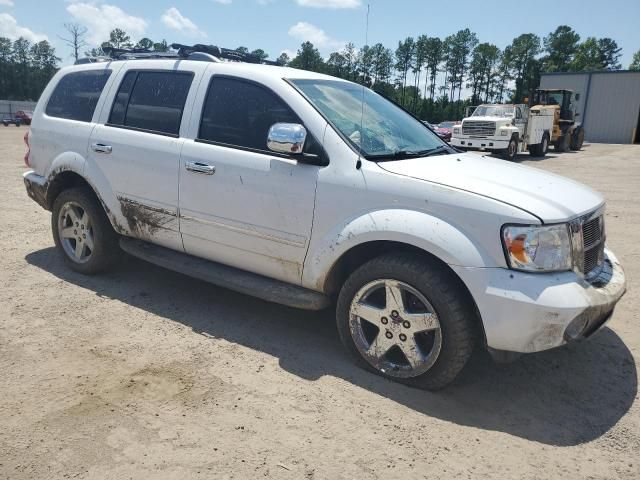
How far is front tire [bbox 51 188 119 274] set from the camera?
4641mm

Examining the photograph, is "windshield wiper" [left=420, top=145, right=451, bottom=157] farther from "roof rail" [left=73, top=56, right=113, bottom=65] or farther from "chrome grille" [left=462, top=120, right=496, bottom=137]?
"chrome grille" [left=462, top=120, right=496, bottom=137]

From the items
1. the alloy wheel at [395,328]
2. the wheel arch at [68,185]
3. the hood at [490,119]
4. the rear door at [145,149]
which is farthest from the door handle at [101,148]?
the hood at [490,119]

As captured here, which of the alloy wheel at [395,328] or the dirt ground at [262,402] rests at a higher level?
the alloy wheel at [395,328]

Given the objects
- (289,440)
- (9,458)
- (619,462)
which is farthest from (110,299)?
(619,462)

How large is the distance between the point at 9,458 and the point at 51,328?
1.53 meters

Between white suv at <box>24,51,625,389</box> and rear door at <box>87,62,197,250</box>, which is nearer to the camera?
white suv at <box>24,51,625,389</box>

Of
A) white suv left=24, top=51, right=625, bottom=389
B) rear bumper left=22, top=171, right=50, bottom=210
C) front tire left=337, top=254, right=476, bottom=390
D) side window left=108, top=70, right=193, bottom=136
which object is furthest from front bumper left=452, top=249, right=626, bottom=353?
rear bumper left=22, top=171, right=50, bottom=210

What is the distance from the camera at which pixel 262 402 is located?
2967 mm

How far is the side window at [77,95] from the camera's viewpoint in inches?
183

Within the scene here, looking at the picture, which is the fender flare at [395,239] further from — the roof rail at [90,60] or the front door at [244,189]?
the roof rail at [90,60]

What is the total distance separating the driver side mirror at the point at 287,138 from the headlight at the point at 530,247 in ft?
4.42

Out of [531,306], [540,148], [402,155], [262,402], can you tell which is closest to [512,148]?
[540,148]

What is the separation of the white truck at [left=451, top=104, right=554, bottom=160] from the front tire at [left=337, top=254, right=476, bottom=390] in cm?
1767

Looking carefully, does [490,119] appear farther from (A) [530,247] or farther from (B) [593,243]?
(A) [530,247]
